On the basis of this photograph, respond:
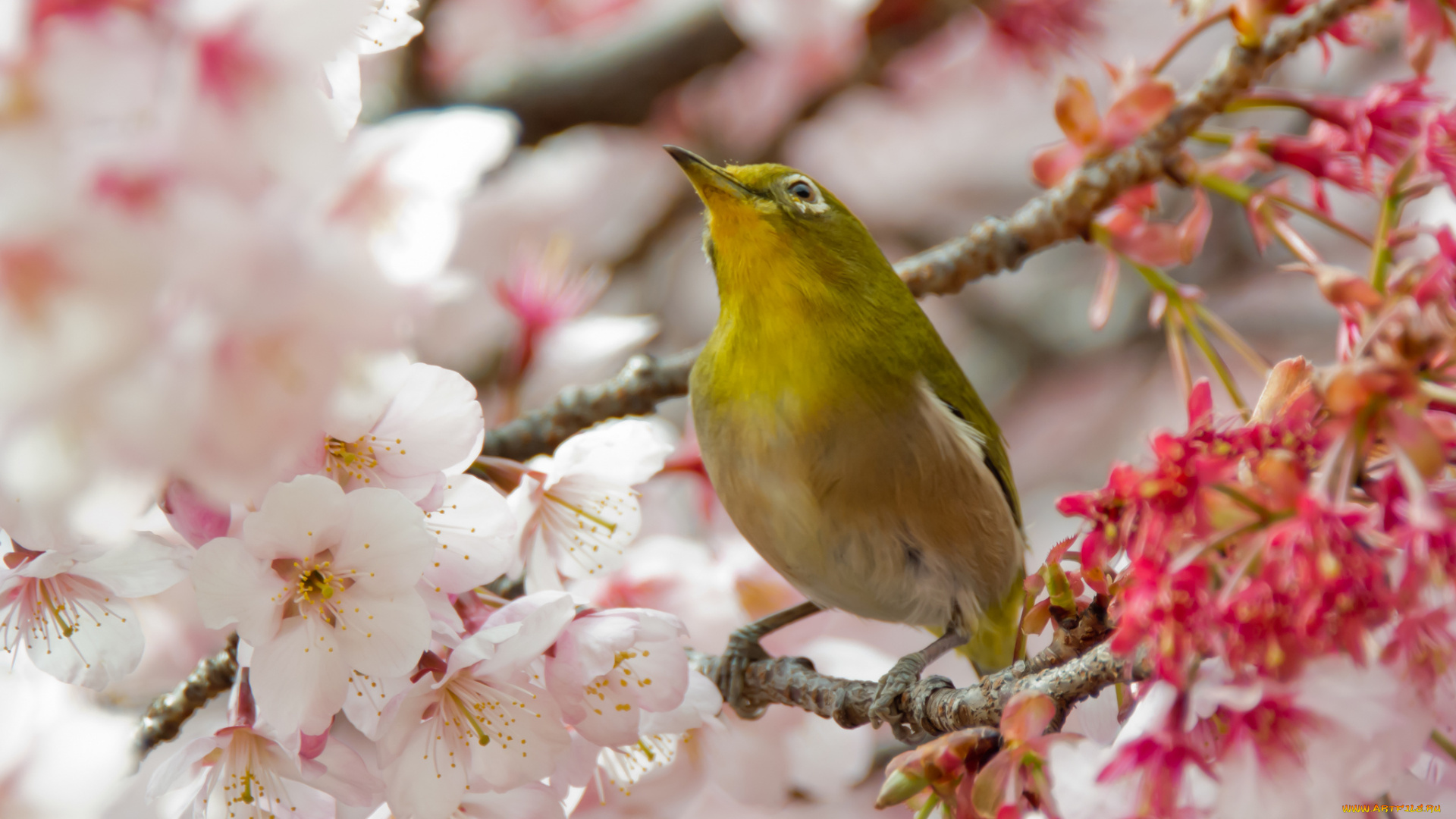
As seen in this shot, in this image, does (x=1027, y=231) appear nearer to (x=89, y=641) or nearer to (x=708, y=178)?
(x=708, y=178)

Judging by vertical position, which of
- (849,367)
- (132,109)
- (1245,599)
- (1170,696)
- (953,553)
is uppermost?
(132,109)

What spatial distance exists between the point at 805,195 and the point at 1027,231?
1.16ft

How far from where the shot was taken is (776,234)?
1521mm

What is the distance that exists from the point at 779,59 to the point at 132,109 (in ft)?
9.35

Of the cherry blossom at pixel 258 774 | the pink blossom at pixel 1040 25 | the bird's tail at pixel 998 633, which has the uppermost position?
the pink blossom at pixel 1040 25

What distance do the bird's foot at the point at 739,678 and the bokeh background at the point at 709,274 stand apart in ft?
0.18

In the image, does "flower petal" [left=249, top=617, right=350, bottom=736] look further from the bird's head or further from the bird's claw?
the bird's head

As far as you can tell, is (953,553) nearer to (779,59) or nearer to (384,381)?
(384,381)

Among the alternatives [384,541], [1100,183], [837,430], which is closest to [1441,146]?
[1100,183]

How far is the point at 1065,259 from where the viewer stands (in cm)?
397

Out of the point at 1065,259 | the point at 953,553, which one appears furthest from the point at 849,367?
the point at 1065,259

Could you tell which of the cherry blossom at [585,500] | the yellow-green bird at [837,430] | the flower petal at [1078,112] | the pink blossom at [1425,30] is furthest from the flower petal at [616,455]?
the pink blossom at [1425,30]

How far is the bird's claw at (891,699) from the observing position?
43.9 inches

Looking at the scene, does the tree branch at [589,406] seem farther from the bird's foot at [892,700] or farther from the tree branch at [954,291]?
the bird's foot at [892,700]
